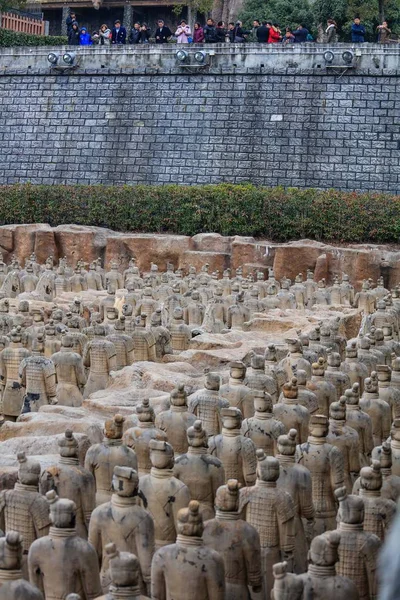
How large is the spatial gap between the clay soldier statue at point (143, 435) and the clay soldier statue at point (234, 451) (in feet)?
1.15

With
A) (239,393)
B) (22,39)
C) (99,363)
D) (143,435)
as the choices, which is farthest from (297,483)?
(22,39)

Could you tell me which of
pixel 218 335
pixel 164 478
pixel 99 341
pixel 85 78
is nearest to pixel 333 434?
pixel 164 478

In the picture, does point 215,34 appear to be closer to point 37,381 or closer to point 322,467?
point 37,381

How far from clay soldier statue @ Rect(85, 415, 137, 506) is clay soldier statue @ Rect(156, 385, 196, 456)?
31.5 inches

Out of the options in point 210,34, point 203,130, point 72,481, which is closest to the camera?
point 72,481

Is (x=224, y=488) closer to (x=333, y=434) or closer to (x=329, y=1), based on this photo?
(x=333, y=434)

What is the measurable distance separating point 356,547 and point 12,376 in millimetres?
5461

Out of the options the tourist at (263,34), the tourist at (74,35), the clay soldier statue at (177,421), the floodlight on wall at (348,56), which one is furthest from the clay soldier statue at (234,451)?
the tourist at (74,35)

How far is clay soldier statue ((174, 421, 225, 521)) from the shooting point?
6633 millimetres

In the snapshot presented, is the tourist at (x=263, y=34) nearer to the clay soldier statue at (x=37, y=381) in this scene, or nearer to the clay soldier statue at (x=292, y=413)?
the clay soldier statue at (x=37, y=381)

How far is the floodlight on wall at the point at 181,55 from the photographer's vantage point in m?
25.3

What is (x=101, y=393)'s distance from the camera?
9.44 meters

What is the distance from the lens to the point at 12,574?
493 centimetres

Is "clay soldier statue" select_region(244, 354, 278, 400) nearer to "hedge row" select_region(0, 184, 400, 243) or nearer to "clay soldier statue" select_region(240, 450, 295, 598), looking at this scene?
"clay soldier statue" select_region(240, 450, 295, 598)
